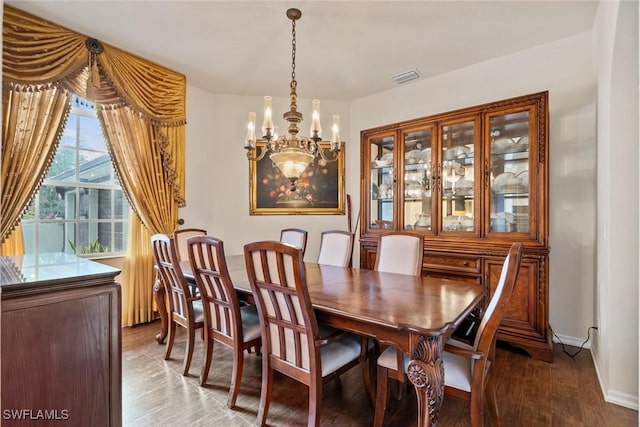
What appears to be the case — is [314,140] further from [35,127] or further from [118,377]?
[35,127]

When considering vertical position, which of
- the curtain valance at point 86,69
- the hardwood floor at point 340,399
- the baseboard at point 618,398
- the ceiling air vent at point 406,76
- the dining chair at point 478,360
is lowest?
the hardwood floor at point 340,399

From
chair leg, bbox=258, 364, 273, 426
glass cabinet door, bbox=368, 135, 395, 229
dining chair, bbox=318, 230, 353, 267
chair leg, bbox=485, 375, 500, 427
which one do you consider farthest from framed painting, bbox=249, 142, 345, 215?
chair leg, bbox=485, 375, 500, 427

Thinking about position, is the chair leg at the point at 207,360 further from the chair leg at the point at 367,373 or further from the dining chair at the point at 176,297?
the chair leg at the point at 367,373

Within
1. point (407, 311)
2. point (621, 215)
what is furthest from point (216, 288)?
point (621, 215)

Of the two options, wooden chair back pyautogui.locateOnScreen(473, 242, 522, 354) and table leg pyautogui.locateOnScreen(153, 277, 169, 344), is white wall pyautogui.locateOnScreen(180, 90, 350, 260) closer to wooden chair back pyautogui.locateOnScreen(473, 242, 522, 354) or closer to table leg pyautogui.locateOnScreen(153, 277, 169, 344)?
table leg pyautogui.locateOnScreen(153, 277, 169, 344)

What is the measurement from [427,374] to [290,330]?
714mm

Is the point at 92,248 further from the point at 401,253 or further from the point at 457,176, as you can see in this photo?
the point at 457,176

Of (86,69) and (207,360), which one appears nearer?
(207,360)

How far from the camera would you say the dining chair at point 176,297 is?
7.72 ft

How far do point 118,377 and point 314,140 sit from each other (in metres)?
1.82

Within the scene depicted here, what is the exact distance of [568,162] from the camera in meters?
2.88

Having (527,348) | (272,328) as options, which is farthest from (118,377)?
(527,348)

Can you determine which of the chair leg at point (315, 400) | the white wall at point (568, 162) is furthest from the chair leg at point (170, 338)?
the white wall at point (568, 162)

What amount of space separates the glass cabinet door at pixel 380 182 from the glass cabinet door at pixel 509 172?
1000 millimetres
